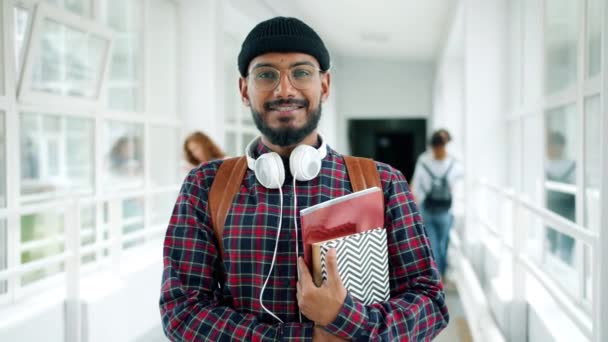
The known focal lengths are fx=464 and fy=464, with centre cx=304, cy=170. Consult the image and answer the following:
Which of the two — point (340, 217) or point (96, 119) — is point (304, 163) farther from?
point (96, 119)

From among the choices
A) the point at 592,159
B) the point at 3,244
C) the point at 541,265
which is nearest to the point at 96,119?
the point at 3,244

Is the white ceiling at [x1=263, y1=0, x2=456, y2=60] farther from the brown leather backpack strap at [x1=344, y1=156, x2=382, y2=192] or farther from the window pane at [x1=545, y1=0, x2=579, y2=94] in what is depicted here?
the brown leather backpack strap at [x1=344, y1=156, x2=382, y2=192]

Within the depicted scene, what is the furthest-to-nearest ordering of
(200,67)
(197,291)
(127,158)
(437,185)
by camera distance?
1. (437,185)
2. (200,67)
3. (127,158)
4. (197,291)

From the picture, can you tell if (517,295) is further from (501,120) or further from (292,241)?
(501,120)

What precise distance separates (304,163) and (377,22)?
5.62 meters

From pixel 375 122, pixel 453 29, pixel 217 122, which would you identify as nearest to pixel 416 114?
pixel 375 122

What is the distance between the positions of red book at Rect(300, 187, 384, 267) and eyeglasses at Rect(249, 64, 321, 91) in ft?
0.79

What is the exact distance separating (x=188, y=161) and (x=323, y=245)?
2181mm

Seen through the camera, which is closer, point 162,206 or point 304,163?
point 304,163

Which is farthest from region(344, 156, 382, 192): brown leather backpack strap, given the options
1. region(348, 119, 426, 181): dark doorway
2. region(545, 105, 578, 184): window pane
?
region(348, 119, 426, 181): dark doorway

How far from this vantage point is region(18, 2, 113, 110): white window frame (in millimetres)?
1994

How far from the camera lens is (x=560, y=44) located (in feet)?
8.23

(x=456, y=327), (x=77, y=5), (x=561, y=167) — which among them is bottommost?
(x=456, y=327)

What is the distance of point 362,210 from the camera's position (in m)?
0.81
